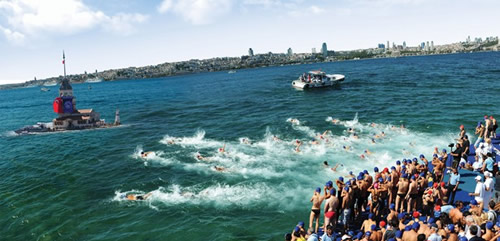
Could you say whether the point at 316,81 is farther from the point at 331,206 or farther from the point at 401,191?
the point at 331,206

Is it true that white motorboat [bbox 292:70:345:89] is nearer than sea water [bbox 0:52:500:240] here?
No

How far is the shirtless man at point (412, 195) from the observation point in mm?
14094

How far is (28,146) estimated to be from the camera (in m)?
43.2

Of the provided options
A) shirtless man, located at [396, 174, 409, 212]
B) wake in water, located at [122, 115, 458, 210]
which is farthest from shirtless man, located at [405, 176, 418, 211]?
wake in water, located at [122, 115, 458, 210]

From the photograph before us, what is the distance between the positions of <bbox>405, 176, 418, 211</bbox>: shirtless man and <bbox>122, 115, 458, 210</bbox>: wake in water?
786 centimetres

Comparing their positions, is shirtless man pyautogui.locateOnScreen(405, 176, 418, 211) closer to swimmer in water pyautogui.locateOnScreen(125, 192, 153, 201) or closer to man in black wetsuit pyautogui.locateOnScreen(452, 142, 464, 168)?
man in black wetsuit pyautogui.locateOnScreen(452, 142, 464, 168)

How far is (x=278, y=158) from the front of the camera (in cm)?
2956

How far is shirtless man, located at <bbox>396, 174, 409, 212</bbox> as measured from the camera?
14.2m

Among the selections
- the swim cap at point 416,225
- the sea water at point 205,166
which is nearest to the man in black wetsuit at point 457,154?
the sea water at point 205,166

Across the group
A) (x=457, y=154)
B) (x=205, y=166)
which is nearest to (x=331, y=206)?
(x=457, y=154)

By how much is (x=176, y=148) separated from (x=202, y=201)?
15.0 meters

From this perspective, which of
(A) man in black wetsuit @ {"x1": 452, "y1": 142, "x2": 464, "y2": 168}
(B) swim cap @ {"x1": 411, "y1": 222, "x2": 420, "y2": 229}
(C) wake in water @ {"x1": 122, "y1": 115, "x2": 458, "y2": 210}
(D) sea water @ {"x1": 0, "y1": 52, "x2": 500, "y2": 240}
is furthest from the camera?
(C) wake in water @ {"x1": 122, "y1": 115, "x2": 458, "y2": 210}

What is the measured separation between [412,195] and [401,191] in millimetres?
503

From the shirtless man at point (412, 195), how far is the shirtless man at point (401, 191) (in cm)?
17
